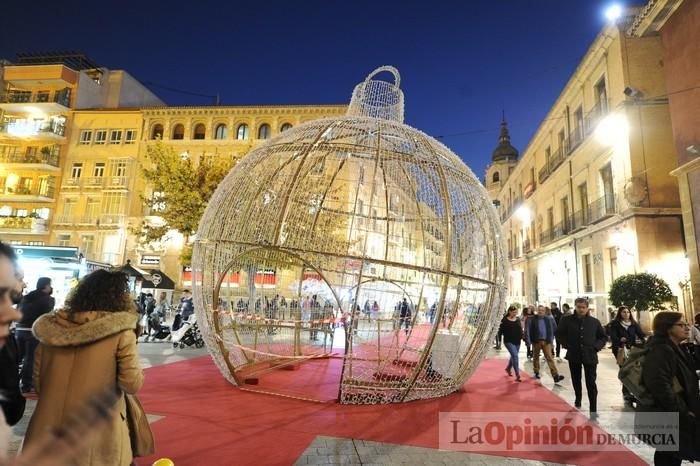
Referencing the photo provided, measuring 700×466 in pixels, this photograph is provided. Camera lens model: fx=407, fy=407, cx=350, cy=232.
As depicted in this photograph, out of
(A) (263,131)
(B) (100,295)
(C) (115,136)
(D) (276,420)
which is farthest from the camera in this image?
(C) (115,136)

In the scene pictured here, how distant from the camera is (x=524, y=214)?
99.3ft

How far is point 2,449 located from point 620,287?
1428 cm

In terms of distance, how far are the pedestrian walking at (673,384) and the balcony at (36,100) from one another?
34.5 m

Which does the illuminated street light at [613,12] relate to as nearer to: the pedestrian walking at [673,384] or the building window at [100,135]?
the pedestrian walking at [673,384]

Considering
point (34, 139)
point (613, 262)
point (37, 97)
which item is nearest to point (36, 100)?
point (37, 97)

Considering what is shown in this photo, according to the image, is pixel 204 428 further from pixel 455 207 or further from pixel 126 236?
pixel 126 236

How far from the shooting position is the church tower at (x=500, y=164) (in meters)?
47.2

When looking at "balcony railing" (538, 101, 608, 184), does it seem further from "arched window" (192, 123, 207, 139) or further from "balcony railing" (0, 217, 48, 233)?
"balcony railing" (0, 217, 48, 233)

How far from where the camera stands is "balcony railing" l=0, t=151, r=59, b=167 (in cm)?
2758

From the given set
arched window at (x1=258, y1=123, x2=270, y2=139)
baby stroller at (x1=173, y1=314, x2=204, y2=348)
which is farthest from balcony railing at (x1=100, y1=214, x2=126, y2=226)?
baby stroller at (x1=173, y1=314, x2=204, y2=348)

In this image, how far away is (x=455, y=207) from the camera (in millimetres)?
6480

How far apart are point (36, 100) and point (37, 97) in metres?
0.27

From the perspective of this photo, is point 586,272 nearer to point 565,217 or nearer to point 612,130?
point 565,217

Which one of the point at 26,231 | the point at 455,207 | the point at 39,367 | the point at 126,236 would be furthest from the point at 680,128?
the point at 26,231
